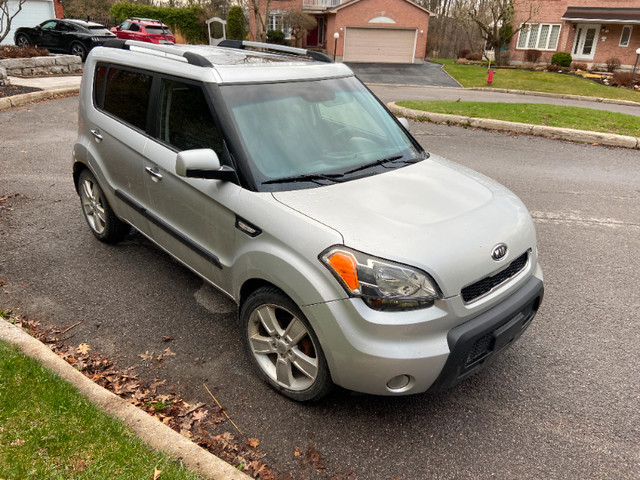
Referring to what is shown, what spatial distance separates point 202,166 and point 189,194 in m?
0.56

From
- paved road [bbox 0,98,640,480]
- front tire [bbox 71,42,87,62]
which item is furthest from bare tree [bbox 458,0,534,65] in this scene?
paved road [bbox 0,98,640,480]

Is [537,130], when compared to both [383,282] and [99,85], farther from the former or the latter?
[383,282]

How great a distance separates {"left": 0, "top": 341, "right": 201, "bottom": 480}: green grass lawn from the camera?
2338 millimetres

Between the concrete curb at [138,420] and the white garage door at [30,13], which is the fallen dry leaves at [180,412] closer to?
the concrete curb at [138,420]

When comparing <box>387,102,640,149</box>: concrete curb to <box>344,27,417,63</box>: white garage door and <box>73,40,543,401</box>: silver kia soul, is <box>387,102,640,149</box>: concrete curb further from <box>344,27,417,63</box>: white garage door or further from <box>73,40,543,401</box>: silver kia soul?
<box>344,27,417,63</box>: white garage door

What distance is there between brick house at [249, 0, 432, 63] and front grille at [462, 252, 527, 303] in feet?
113

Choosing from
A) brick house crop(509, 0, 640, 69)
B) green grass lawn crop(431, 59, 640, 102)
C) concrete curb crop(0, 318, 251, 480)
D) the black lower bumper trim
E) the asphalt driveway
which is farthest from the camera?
brick house crop(509, 0, 640, 69)

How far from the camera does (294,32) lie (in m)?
39.4

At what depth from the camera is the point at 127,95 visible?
419cm

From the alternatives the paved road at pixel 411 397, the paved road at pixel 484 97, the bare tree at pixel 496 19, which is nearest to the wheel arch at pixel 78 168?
the paved road at pixel 411 397

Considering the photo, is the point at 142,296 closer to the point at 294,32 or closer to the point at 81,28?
the point at 81,28

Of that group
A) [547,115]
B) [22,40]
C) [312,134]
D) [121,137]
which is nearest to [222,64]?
[312,134]

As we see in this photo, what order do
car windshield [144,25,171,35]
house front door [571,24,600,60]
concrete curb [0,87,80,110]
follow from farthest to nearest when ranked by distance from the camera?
1. house front door [571,24,600,60]
2. car windshield [144,25,171,35]
3. concrete curb [0,87,80,110]

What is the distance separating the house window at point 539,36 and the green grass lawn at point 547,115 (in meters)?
24.7
